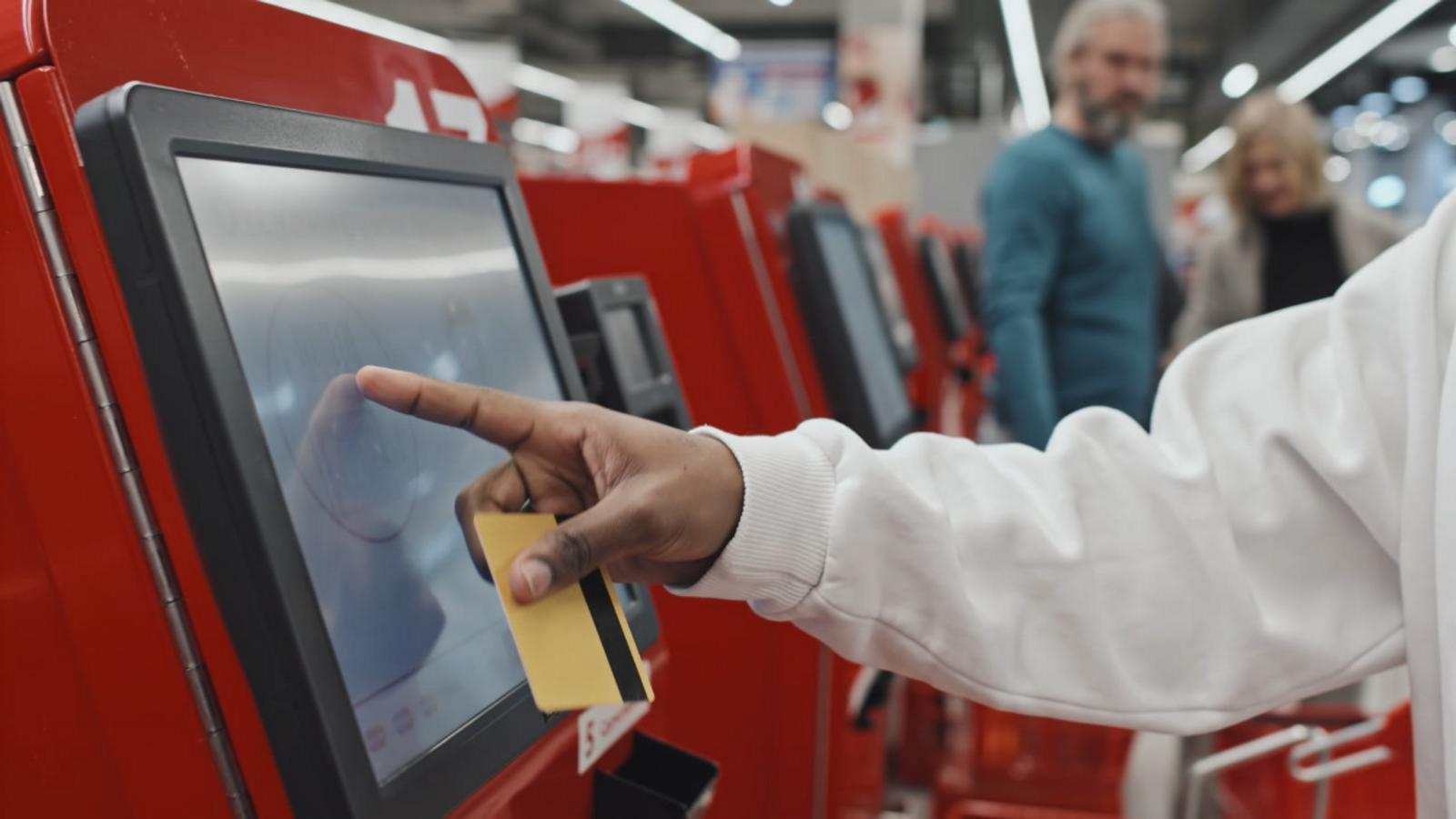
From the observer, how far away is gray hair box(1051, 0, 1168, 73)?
2.46m

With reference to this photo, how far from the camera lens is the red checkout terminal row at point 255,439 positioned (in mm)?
567

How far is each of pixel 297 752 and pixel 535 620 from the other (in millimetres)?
141

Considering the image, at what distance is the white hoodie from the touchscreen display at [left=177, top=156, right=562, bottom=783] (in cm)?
29

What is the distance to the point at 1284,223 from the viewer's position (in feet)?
9.56

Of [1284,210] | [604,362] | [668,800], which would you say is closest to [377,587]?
[668,800]

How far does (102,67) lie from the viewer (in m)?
0.64

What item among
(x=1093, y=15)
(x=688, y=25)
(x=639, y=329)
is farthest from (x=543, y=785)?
(x=688, y=25)

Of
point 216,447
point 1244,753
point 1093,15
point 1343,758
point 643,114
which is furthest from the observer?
point 643,114

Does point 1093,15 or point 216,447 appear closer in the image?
Result: point 216,447

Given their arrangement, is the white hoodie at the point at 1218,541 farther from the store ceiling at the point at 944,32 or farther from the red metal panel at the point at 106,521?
the store ceiling at the point at 944,32

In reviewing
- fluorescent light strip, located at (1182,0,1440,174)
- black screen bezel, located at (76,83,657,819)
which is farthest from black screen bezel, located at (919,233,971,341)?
fluorescent light strip, located at (1182,0,1440,174)

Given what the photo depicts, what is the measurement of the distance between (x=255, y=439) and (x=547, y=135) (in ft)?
75.5

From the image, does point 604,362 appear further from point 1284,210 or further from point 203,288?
point 1284,210

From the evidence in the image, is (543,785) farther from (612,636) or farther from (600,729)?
(612,636)
